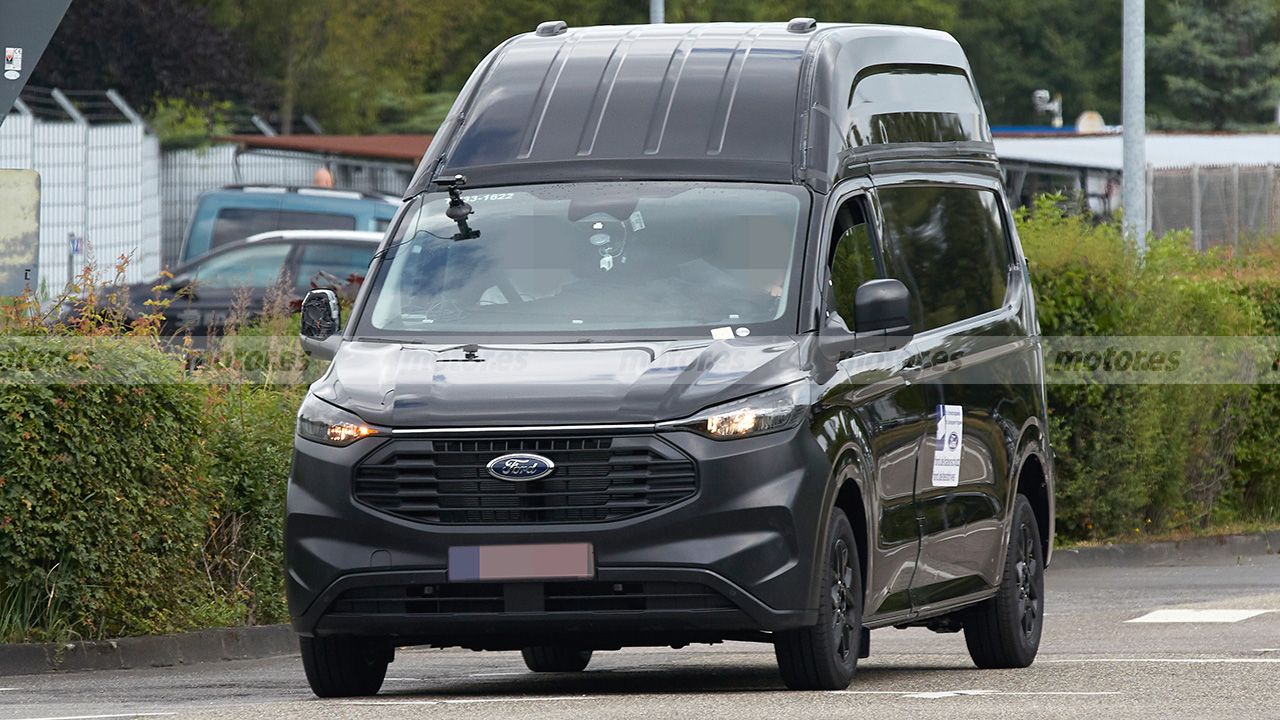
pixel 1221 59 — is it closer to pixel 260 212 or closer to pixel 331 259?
pixel 260 212

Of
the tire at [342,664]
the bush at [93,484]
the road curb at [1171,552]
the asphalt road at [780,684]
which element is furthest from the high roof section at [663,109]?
the road curb at [1171,552]

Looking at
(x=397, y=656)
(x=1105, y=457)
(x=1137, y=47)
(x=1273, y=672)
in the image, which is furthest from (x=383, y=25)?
(x=1273, y=672)

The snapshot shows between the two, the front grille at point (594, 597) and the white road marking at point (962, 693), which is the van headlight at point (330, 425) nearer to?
the front grille at point (594, 597)

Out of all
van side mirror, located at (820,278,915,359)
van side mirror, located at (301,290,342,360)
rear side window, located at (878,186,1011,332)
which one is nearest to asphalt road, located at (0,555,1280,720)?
van side mirror, located at (820,278,915,359)

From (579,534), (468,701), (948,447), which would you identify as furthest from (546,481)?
(948,447)

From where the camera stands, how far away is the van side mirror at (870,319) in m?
9.80

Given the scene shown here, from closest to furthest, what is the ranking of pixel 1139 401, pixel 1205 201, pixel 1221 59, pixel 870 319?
1. pixel 870 319
2. pixel 1139 401
3. pixel 1205 201
4. pixel 1221 59

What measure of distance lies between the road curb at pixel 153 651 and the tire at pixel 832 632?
4.02 meters

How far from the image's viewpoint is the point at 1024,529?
1249 cm

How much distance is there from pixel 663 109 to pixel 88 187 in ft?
86.6

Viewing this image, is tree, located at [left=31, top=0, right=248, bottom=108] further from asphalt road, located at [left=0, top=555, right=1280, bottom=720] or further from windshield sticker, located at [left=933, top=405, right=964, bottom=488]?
windshield sticker, located at [left=933, top=405, right=964, bottom=488]

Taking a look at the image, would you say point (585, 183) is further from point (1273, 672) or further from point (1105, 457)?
point (1105, 457)

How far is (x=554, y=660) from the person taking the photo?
40.9ft

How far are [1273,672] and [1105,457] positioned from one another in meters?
9.39
